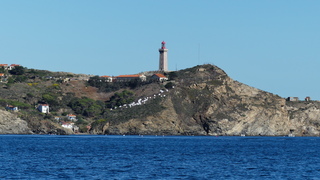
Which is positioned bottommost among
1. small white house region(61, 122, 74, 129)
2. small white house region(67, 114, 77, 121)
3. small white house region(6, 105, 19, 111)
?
small white house region(61, 122, 74, 129)

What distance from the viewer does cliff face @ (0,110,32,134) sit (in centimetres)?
15588

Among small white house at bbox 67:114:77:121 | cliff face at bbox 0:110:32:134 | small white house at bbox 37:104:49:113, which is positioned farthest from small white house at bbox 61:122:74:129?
small white house at bbox 37:104:49:113

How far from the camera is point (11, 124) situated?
159 meters

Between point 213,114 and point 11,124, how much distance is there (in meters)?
54.6

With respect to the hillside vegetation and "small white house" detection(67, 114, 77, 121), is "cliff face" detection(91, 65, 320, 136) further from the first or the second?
"small white house" detection(67, 114, 77, 121)

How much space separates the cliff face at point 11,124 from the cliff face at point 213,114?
19.0 m

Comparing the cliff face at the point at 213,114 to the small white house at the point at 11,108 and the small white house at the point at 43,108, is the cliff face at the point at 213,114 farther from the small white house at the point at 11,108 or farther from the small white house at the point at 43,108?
the small white house at the point at 11,108

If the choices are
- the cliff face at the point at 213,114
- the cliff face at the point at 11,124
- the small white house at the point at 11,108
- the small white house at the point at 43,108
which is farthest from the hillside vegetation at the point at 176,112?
the small white house at the point at 43,108

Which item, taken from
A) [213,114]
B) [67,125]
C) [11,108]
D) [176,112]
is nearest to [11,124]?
[11,108]

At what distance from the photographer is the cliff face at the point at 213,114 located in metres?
166

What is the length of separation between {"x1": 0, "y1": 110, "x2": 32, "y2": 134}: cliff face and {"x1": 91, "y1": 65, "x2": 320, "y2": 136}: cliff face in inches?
747

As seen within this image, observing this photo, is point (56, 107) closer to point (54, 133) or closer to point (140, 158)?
point (54, 133)

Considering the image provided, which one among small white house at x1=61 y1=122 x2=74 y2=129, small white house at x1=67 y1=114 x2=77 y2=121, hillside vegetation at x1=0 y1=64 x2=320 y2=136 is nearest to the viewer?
hillside vegetation at x1=0 y1=64 x2=320 y2=136

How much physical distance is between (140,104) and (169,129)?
1480 centimetres
